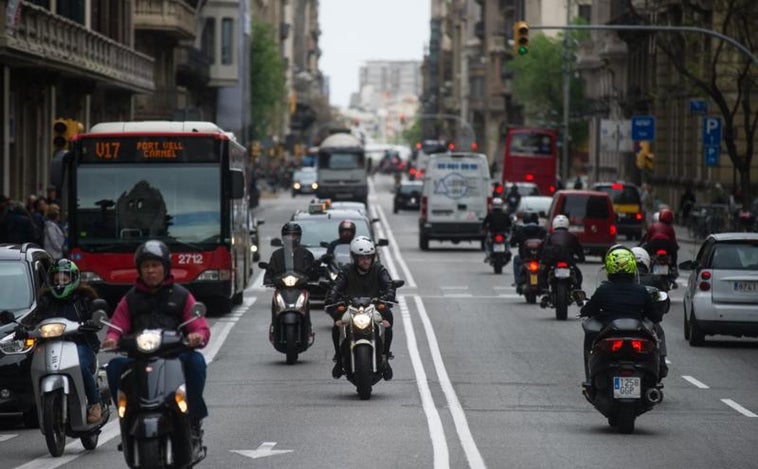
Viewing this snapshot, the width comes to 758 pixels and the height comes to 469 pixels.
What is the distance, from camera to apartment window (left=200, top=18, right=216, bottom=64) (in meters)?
92.5

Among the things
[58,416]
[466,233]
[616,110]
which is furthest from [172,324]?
[616,110]

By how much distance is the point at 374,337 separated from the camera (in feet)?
60.0

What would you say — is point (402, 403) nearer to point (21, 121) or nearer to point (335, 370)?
point (335, 370)

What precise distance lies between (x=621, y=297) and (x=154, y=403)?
19.1 feet

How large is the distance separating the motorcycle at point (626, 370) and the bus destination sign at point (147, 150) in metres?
14.7

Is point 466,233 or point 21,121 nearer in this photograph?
point 21,121

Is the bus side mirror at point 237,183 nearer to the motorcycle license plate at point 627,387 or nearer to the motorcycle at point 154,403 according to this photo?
the motorcycle license plate at point 627,387

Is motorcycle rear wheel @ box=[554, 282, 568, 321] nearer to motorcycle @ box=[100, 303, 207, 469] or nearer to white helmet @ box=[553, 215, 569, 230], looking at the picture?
white helmet @ box=[553, 215, 569, 230]

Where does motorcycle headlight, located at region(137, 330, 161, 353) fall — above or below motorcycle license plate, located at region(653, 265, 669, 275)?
above

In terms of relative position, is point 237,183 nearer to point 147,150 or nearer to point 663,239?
point 147,150

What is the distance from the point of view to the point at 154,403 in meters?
11.0

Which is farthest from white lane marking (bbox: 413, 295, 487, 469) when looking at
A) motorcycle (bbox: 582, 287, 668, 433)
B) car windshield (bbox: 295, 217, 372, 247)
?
car windshield (bbox: 295, 217, 372, 247)

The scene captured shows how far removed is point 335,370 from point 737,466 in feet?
19.1

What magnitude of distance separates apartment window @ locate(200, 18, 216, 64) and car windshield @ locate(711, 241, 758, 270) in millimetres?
68559
